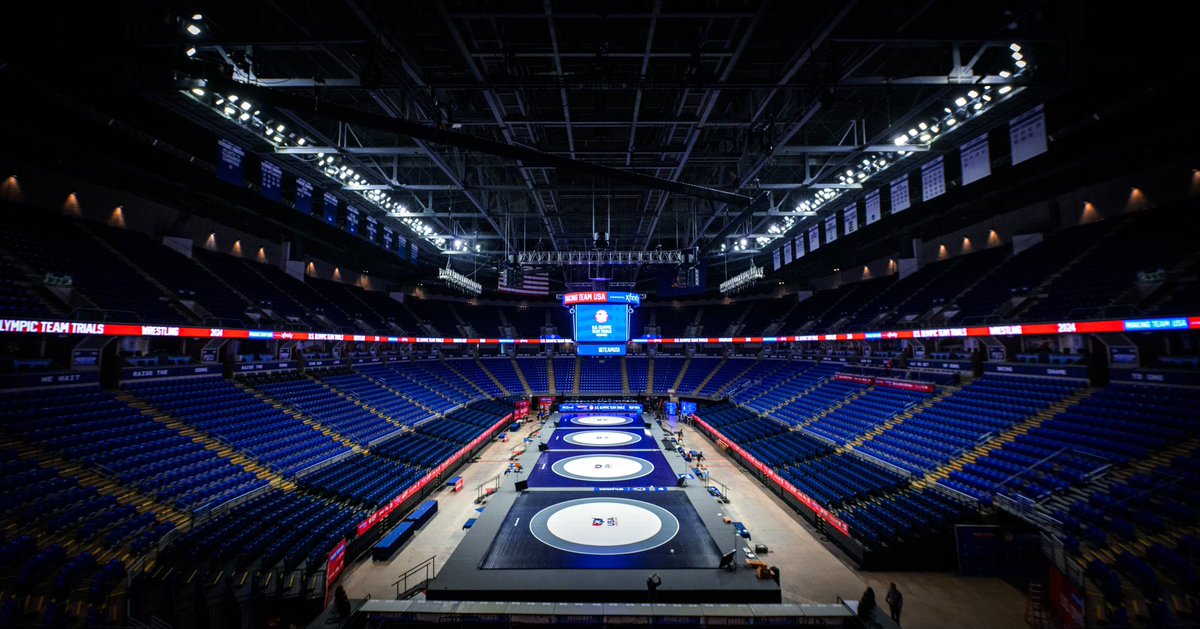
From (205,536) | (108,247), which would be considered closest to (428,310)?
(108,247)

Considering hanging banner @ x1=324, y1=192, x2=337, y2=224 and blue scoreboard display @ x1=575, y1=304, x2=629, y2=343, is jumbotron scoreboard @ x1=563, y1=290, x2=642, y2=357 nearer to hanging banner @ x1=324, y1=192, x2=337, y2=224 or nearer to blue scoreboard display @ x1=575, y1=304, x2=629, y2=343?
blue scoreboard display @ x1=575, y1=304, x2=629, y2=343

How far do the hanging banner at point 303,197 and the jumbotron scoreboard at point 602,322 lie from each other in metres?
11.9

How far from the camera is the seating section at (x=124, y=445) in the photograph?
11.0 m

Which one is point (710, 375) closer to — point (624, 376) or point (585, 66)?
point (624, 376)

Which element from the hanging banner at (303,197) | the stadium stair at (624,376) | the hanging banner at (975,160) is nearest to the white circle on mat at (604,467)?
the hanging banner at (303,197)

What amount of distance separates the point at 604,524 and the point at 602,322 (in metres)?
11.6

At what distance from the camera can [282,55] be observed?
1127 centimetres

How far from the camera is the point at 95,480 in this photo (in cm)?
1060

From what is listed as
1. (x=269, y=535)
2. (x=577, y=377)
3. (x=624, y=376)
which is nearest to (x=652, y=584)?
(x=269, y=535)

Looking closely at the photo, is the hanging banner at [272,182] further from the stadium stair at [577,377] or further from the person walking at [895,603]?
the stadium stair at [577,377]

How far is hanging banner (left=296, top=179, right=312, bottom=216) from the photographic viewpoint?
15117mm

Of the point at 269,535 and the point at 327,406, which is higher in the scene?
the point at 327,406

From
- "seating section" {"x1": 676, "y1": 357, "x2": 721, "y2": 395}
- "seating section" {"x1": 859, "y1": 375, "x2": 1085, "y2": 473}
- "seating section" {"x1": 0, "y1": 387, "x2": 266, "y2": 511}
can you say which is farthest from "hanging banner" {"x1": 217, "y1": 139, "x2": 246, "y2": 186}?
"seating section" {"x1": 676, "y1": 357, "x2": 721, "y2": 395}

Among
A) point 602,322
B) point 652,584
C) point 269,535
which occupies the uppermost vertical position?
point 602,322
